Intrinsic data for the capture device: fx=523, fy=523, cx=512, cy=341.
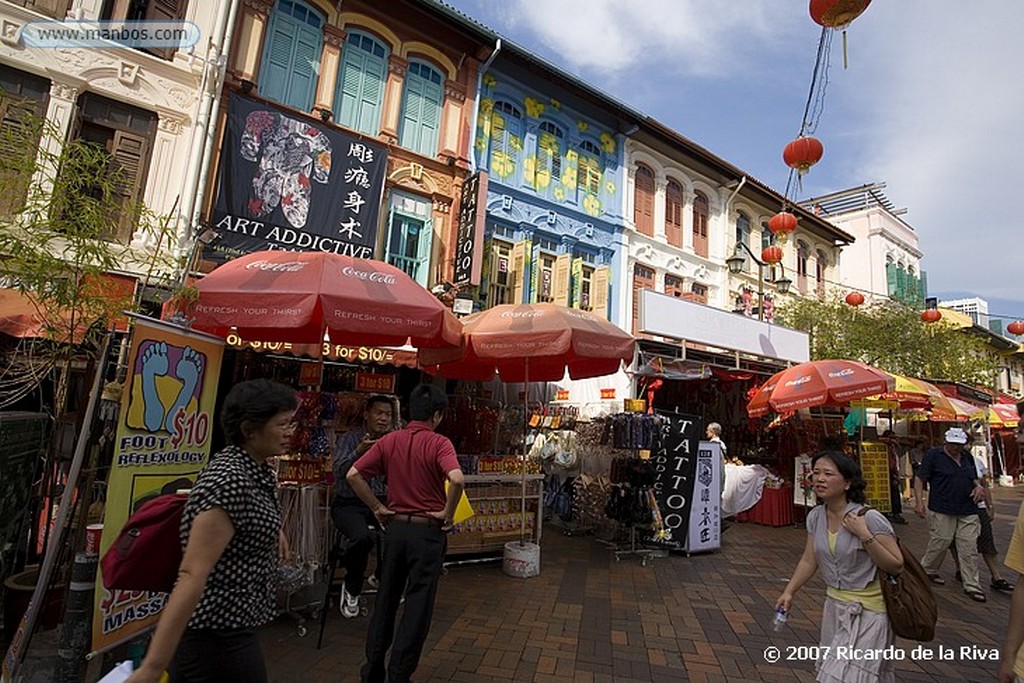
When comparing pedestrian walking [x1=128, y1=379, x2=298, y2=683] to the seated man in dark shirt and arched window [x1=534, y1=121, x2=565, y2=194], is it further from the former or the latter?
arched window [x1=534, y1=121, x2=565, y2=194]

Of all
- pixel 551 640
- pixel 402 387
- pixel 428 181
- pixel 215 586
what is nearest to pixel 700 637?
pixel 551 640

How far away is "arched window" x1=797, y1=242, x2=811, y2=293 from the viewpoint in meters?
20.0

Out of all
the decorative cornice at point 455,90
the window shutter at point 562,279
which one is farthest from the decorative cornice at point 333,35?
the window shutter at point 562,279

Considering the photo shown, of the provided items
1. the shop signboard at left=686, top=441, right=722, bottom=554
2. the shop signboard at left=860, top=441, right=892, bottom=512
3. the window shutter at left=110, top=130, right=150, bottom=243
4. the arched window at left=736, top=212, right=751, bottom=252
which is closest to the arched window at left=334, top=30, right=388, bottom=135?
the window shutter at left=110, top=130, right=150, bottom=243

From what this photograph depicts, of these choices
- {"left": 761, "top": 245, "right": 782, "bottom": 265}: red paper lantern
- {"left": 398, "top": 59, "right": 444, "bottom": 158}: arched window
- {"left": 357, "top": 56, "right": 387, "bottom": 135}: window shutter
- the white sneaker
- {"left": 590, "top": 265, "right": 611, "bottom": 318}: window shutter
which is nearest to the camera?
the white sneaker

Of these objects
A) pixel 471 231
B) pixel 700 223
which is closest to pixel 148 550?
pixel 471 231

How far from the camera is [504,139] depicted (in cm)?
1308

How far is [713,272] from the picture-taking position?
16938 millimetres

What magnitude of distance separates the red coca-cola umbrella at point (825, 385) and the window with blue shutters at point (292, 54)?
10.3 meters

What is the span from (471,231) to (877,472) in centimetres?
943

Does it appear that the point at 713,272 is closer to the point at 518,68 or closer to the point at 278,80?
the point at 518,68

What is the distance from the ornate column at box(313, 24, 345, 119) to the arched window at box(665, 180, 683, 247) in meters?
10.00

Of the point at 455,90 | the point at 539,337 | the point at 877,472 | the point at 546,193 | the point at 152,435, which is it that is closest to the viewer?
the point at 152,435

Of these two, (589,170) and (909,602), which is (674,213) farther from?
(909,602)
